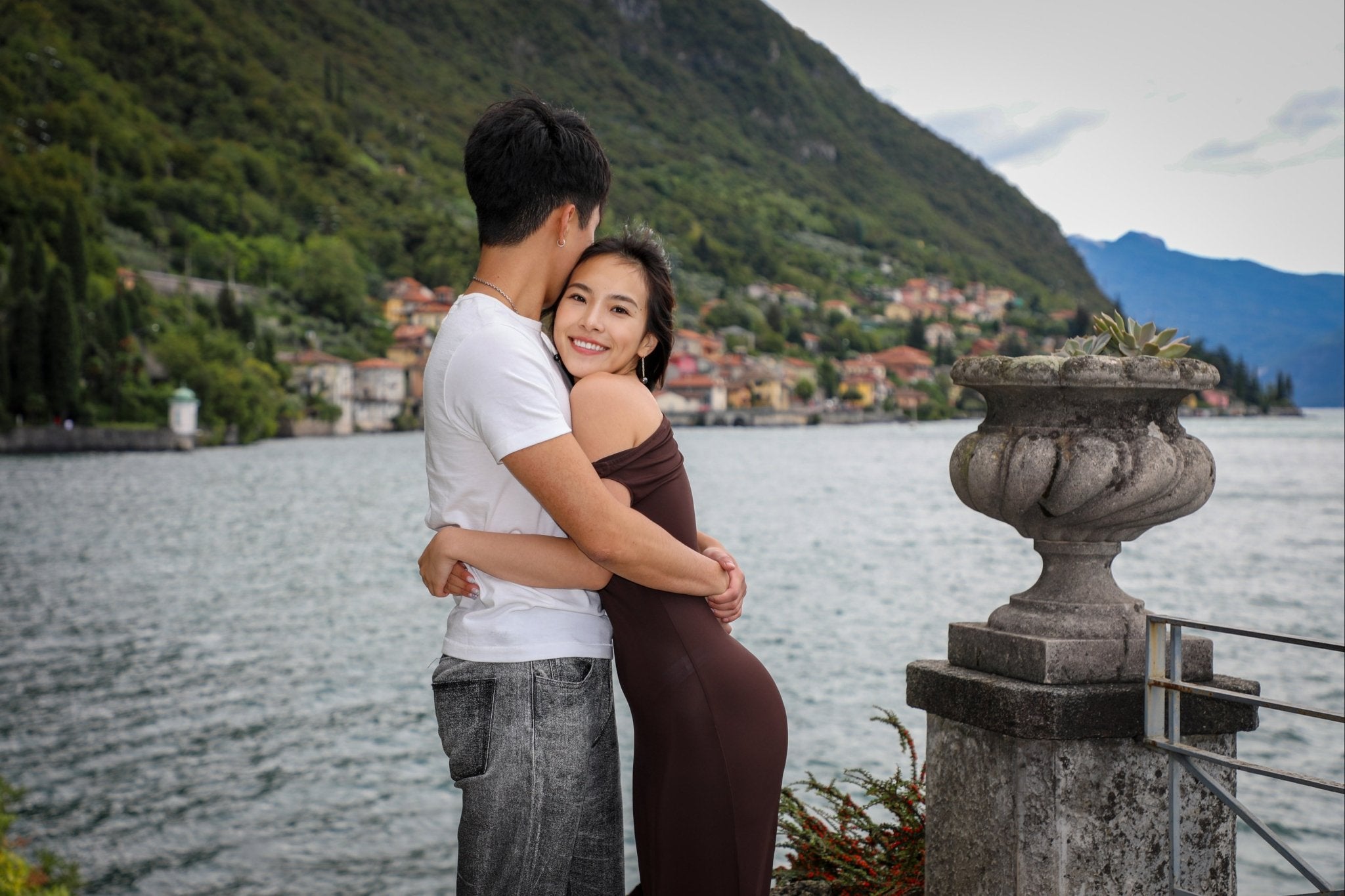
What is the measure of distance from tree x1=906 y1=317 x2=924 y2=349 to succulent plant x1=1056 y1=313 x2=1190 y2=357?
131 metres

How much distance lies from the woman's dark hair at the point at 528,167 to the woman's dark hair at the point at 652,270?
61 millimetres

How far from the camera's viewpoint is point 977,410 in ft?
442

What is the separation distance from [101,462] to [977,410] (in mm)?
98093

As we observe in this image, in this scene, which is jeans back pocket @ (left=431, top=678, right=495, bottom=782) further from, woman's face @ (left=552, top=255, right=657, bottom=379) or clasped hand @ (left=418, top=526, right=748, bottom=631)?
woman's face @ (left=552, top=255, right=657, bottom=379)

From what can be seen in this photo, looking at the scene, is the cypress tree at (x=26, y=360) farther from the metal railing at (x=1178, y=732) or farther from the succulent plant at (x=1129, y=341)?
the metal railing at (x=1178, y=732)

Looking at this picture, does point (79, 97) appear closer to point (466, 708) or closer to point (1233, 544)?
point (1233, 544)

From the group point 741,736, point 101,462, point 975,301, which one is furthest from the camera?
point 975,301

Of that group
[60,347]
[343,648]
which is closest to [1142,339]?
[343,648]

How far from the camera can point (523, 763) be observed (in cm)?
182

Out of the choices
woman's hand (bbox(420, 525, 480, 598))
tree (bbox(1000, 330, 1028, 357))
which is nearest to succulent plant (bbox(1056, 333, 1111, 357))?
woman's hand (bbox(420, 525, 480, 598))

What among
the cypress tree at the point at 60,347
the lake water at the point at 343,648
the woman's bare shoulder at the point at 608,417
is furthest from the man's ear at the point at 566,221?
the cypress tree at the point at 60,347

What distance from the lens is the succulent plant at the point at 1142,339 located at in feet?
8.39

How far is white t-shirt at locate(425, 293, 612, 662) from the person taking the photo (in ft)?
5.69

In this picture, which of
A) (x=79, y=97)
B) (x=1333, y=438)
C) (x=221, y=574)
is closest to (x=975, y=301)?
(x=1333, y=438)
